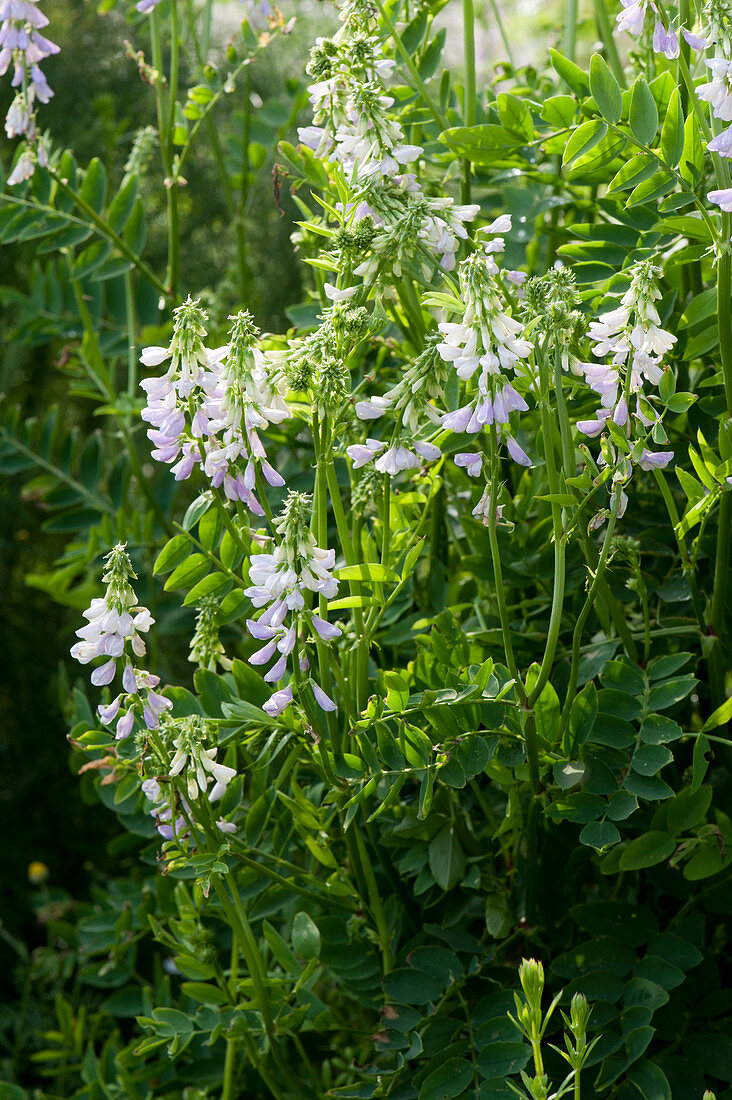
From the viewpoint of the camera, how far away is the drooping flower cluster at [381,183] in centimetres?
57

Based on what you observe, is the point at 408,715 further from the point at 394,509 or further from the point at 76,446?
the point at 76,446

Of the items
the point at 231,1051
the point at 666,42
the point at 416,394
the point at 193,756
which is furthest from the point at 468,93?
the point at 231,1051

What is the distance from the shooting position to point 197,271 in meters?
1.62

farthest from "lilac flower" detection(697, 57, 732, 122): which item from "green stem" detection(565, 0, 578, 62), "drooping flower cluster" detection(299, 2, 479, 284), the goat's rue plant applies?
"green stem" detection(565, 0, 578, 62)

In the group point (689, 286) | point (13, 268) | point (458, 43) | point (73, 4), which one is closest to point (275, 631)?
point (689, 286)

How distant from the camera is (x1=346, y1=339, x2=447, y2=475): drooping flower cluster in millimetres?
576

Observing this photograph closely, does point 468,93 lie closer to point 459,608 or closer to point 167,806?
point 459,608

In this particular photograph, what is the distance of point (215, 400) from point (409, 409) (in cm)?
11

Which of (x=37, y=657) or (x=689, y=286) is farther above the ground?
(x=689, y=286)

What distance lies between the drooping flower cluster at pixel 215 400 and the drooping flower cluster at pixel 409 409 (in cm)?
5

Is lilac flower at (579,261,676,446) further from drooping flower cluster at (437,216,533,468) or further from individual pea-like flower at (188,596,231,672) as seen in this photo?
individual pea-like flower at (188,596,231,672)

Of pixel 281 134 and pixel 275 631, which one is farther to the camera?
Result: pixel 281 134

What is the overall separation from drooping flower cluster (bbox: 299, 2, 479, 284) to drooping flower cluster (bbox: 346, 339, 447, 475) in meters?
0.06

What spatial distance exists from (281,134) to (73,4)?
0.78 meters
